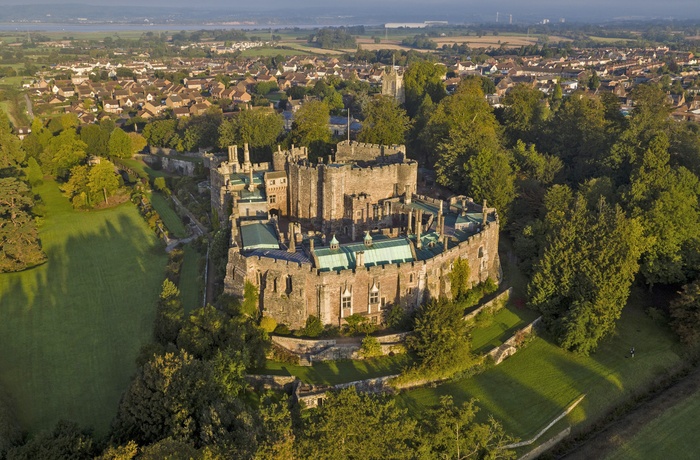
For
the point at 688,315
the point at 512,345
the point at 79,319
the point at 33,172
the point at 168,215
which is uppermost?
the point at 33,172

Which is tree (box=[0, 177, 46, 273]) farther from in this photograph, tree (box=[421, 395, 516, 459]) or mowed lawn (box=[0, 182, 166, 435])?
tree (box=[421, 395, 516, 459])

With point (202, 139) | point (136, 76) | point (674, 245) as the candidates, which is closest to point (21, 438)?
point (674, 245)

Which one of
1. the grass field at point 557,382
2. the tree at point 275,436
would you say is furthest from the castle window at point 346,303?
the tree at point 275,436

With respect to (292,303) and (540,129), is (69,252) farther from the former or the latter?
(540,129)

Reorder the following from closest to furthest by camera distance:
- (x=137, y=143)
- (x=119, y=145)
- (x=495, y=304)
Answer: (x=495, y=304), (x=119, y=145), (x=137, y=143)

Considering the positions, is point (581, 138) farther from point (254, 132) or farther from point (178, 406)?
point (178, 406)

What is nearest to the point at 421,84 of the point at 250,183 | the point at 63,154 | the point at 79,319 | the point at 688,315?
the point at 250,183
